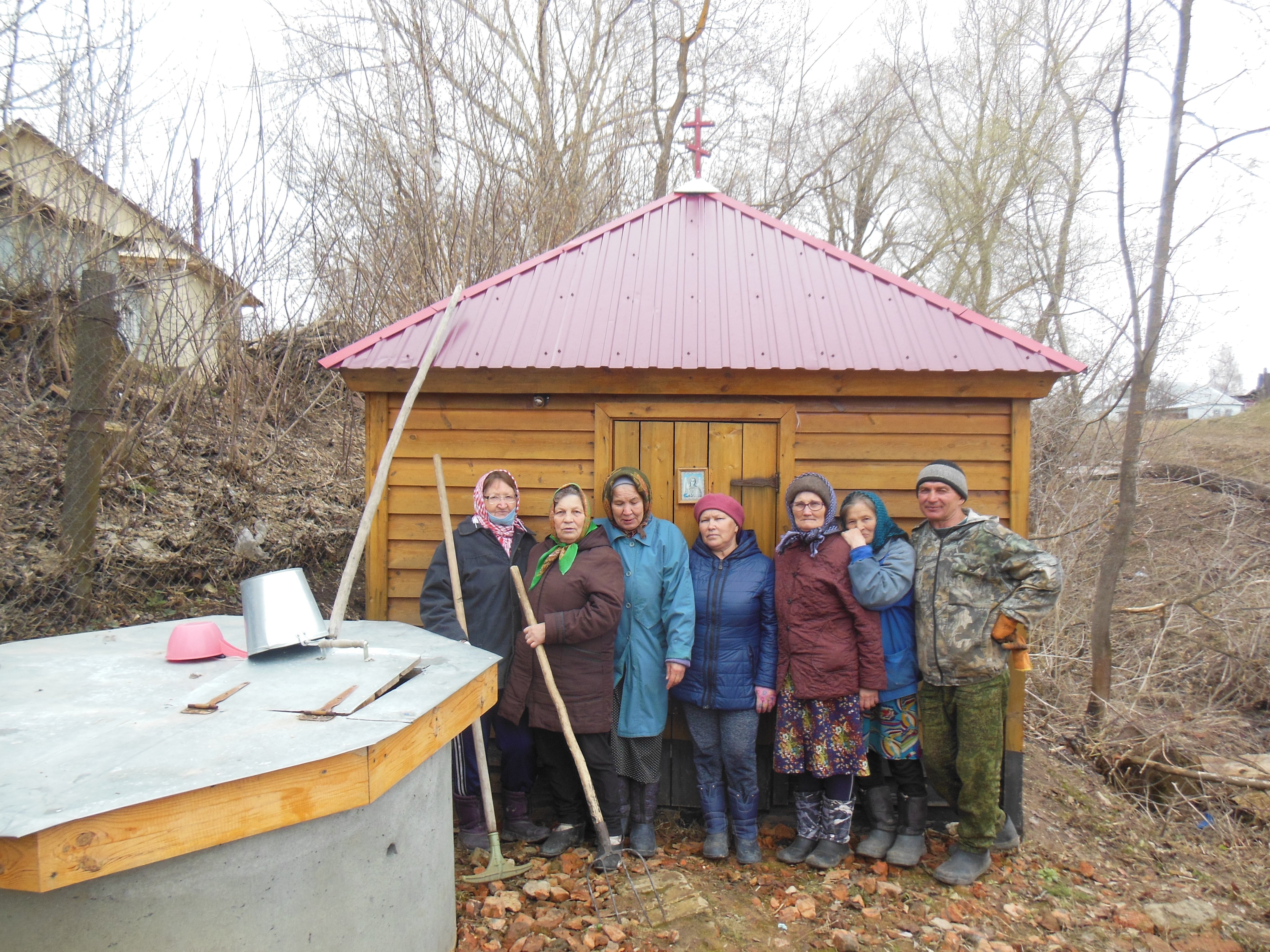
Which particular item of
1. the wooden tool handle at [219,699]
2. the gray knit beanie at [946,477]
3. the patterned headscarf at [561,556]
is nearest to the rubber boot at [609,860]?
the patterned headscarf at [561,556]

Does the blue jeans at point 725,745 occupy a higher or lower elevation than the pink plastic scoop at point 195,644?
lower

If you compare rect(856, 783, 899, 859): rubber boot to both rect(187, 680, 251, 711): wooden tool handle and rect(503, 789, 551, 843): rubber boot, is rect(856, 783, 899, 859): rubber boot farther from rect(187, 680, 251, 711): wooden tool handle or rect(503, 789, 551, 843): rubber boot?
rect(187, 680, 251, 711): wooden tool handle

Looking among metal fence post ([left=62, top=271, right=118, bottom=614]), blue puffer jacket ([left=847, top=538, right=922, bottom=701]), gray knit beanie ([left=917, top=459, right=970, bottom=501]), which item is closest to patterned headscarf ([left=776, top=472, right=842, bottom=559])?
blue puffer jacket ([left=847, top=538, right=922, bottom=701])

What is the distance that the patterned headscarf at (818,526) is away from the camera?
3729mm

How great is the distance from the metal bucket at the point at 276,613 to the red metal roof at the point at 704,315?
5.19 feet

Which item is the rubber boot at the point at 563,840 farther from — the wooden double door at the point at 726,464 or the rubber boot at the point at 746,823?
the wooden double door at the point at 726,464

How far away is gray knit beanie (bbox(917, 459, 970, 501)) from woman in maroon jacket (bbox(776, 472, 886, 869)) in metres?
0.44

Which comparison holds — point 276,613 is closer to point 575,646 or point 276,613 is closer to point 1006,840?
point 575,646

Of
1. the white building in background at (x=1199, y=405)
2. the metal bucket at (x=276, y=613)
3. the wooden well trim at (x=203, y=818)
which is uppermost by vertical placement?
the white building in background at (x=1199, y=405)

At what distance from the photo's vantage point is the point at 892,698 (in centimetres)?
378

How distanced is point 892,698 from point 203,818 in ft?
9.73

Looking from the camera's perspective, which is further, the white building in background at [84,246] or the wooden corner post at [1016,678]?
the white building in background at [84,246]

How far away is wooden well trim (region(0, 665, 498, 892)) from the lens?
5.79 ft

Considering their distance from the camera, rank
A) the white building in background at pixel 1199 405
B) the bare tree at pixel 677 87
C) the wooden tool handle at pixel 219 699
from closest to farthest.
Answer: the wooden tool handle at pixel 219 699, the white building in background at pixel 1199 405, the bare tree at pixel 677 87
